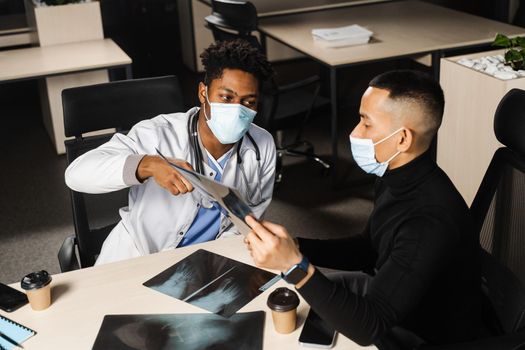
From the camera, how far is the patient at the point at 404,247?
1.52m

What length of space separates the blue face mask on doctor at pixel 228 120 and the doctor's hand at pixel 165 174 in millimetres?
244

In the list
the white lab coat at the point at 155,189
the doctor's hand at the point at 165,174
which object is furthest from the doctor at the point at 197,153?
the doctor's hand at the point at 165,174

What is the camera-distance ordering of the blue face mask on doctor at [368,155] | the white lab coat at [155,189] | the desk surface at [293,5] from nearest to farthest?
the blue face mask on doctor at [368,155] → the white lab coat at [155,189] → the desk surface at [293,5]

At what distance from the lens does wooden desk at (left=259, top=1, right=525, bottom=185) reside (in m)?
3.94

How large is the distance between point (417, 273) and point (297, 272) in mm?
296

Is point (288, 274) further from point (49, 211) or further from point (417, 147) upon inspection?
point (49, 211)

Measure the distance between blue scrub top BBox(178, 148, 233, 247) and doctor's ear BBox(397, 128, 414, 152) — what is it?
0.65 metres

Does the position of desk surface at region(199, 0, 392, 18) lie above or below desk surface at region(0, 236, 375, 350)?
above

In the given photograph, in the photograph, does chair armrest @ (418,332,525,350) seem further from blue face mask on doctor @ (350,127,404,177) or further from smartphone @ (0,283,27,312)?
smartphone @ (0,283,27,312)

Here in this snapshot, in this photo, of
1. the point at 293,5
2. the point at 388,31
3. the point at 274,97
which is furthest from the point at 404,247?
the point at 293,5

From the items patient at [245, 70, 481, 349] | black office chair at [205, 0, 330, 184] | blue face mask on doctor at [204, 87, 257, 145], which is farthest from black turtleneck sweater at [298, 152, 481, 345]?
black office chair at [205, 0, 330, 184]

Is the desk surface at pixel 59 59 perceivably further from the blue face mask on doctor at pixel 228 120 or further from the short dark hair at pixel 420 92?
the short dark hair at pixel 420 92

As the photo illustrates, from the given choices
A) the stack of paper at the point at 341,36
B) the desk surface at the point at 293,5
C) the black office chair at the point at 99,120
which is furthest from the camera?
the desk surface at the point at 293,5

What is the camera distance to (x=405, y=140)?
1763mm
